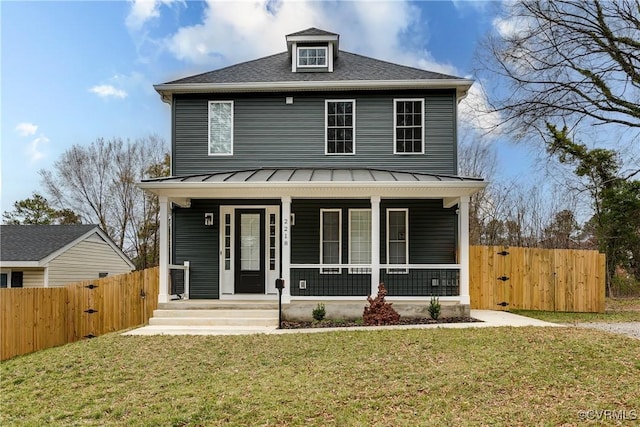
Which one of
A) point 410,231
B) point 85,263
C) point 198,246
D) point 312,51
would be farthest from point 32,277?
point 410,231

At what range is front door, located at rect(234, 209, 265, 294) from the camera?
41.1 ft

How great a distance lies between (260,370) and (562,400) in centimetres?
385

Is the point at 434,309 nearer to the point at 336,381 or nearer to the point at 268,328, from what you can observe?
the point at 268,328

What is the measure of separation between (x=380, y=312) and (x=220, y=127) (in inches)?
262

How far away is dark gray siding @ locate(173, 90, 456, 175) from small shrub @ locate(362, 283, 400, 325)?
158 inches

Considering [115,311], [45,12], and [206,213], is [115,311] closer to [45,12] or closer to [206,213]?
[206,213]

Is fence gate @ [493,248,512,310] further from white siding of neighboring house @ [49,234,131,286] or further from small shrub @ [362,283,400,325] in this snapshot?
white siding of neighboring house @ [49,234,131,286]

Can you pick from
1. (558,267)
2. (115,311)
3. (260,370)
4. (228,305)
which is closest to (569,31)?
(558,267)

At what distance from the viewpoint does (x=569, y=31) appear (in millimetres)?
15211

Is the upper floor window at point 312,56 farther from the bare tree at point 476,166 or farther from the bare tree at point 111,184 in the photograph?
the bare tree at point 111,184

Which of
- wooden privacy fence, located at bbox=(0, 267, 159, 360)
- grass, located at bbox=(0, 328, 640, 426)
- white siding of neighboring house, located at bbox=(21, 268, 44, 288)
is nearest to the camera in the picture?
grass, located at bbox=(0, 328, 640, 426)

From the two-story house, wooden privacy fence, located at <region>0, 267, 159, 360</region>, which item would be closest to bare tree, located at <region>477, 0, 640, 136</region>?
the two-story house

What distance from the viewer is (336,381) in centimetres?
616

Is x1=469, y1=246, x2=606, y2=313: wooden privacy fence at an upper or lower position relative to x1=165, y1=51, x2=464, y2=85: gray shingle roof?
lower
